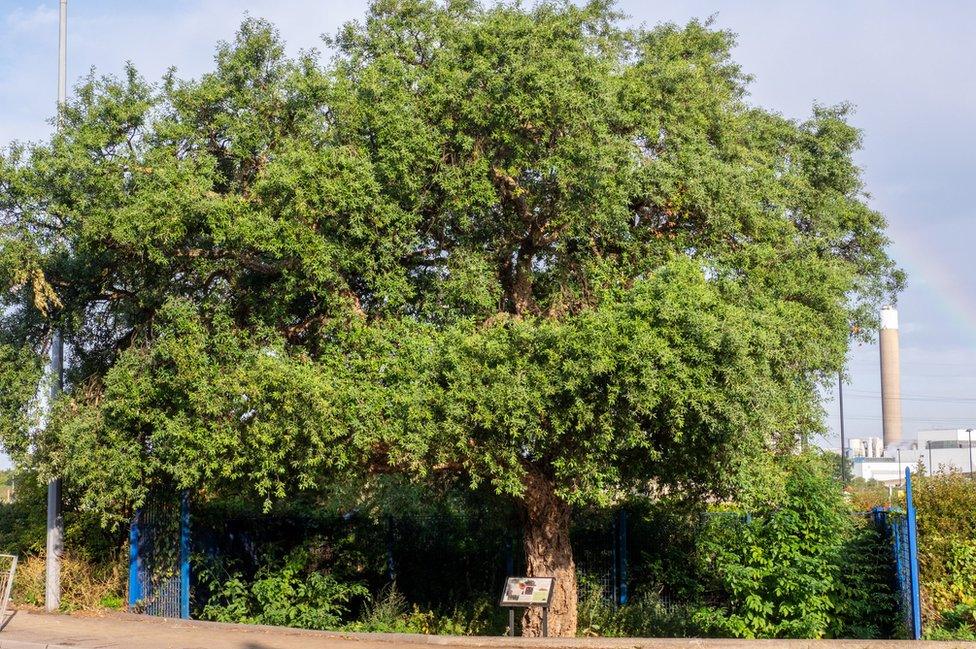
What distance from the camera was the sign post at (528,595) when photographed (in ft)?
39.6

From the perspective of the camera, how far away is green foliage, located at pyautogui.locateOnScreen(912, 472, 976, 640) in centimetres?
1148

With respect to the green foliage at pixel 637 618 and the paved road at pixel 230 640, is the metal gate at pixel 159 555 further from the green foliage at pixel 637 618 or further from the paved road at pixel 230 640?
the green foliage at pixel 637 618

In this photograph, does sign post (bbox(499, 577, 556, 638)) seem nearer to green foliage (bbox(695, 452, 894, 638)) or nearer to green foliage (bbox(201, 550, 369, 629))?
green foliage (bbox(695, 452, 894, 638))

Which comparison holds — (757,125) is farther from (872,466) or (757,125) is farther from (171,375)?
(872,466)

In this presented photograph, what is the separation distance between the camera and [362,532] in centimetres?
1608

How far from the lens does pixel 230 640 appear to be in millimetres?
13070

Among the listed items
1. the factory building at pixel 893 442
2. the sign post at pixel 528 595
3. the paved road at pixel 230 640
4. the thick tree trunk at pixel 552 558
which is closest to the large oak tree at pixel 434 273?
the thick tree trunk at pixel 552 558

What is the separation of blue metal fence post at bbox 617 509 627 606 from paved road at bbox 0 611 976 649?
130 inches

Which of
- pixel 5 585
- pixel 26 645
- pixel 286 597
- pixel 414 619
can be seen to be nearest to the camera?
pixel 26 645

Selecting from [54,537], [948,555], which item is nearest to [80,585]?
[54,537]

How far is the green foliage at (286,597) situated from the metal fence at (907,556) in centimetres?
752

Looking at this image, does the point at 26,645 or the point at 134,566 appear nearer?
the point at 26,645

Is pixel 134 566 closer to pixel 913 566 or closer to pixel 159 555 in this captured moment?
pixel 159 555

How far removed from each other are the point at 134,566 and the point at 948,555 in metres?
11.9
